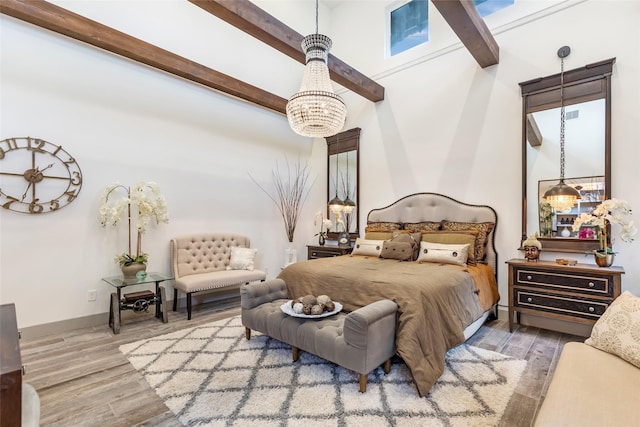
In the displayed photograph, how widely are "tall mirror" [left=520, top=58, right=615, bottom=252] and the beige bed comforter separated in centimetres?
88

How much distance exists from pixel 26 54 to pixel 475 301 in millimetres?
5411

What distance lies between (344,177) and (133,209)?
348 centimetres

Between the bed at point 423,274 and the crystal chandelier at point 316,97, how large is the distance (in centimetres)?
151

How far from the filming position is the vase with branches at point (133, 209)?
3623mm

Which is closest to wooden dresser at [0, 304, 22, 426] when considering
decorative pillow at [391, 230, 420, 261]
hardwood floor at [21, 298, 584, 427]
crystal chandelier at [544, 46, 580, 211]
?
hardwood floor at [21, 298, 584, 427]

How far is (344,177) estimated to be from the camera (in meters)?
5.75

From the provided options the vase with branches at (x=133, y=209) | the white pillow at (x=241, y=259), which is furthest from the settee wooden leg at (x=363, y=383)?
the vase with branches at (x=133, y=209)

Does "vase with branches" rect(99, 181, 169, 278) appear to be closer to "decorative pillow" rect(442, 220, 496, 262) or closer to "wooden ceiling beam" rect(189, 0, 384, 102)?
"wooden ceiling beam" rect(189, 0, 384, 102)

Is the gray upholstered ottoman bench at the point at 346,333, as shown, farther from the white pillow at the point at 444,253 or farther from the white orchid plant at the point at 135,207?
the white orchid plant at the point at 135,207

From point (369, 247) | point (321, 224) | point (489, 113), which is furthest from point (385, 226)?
point (489, 113)

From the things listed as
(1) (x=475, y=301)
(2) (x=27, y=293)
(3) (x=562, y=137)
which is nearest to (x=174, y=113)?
(2) (x=27, y=293)

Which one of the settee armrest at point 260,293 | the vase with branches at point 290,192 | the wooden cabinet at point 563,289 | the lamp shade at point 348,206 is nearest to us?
the wooden cabinet at point 563,289

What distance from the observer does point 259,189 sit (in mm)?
5422

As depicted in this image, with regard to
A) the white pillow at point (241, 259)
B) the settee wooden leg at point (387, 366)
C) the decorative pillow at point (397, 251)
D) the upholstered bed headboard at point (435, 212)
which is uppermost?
the upholstered bed headboard at point (435, 212)
